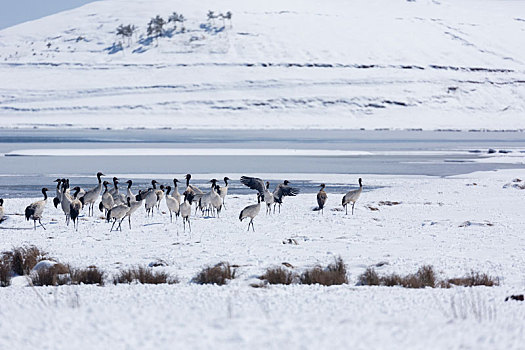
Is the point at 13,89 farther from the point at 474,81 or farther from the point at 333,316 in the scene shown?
the point at 333,316

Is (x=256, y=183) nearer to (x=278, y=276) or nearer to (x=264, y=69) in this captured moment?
(x=278, y=276)

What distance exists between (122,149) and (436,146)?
2363 cm

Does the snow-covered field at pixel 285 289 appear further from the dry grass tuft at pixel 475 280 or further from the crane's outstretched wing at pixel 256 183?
the crane's outstretched wing at pixel 256 183

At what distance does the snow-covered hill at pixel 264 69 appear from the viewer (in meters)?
105

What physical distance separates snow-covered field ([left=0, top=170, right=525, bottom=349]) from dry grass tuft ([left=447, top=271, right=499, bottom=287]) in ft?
0.81

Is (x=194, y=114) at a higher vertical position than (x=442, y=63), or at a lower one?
lower

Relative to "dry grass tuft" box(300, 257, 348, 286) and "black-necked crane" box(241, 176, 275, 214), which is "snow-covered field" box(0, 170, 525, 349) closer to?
"dry grass tuft" box(300, 257, 348, 286)

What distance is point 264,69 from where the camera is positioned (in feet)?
412

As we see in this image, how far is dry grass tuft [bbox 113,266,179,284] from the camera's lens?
35.1 ft

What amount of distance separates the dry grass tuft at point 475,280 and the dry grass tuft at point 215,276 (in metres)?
3.25

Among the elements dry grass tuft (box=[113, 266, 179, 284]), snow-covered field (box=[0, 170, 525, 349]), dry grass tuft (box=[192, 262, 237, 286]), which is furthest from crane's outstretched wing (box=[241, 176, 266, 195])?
dry grass tuft (box=[113, 266, 179, 284])

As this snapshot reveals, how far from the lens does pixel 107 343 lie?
712 cm

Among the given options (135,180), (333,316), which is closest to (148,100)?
(135,180)

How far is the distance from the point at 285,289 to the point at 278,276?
811mm
